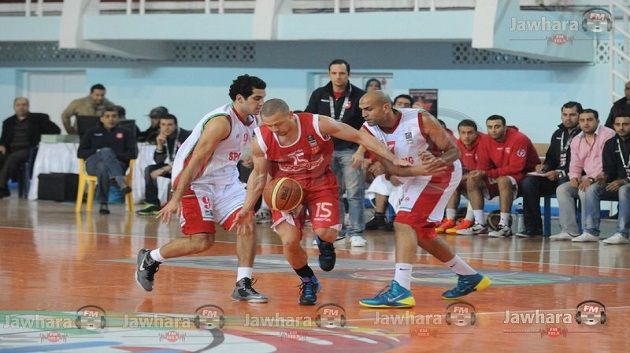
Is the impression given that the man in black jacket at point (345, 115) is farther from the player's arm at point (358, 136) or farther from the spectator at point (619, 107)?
the player's arm at point (358, 136)

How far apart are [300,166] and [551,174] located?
837cm

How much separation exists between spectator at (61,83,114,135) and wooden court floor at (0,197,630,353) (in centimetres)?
793

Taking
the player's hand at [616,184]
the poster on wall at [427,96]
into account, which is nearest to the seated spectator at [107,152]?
the poster on wall at [427,96]

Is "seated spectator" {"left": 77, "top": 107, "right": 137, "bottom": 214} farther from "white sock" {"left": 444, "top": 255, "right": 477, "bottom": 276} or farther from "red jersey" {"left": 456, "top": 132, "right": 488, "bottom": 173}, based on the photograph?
"white sock" {"left": 444, "top": 255, "right": 477, "bottom": 276}

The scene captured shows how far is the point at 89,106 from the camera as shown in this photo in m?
24.0

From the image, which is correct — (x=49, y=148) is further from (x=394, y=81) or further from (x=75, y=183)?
(x=394, y=81)

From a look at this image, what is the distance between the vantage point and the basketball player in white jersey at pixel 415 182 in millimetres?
9711

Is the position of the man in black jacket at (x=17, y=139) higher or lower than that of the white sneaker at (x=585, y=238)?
higher

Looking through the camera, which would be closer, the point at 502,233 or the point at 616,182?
the point at 616,182

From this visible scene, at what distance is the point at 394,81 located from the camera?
80.0 ft

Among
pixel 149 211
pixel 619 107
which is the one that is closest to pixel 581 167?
pixel 619 107

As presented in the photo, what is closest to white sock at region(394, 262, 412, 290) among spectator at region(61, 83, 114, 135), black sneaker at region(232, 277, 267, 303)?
black sneaker at region(232, 277, 267, 303)

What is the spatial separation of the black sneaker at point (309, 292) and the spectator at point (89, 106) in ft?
45.0

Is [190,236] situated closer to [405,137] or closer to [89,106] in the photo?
[405,137]
